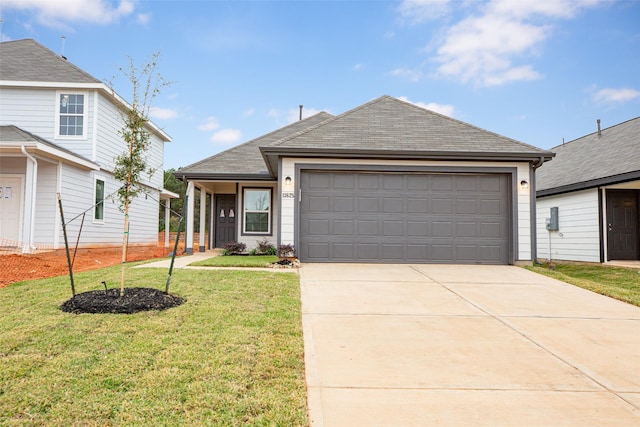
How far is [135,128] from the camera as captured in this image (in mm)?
4879

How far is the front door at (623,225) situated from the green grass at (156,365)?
11.5 meters

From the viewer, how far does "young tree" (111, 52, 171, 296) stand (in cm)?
486

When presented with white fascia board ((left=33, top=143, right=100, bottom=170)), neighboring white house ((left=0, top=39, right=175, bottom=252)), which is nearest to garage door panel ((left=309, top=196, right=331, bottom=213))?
neighboring white house ((left=0, top=39, right=175, bottom=252))

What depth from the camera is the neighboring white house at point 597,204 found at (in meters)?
11.5

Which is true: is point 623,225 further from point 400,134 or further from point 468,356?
point 468,356

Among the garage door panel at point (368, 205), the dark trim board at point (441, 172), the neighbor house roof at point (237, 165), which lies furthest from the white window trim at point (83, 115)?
the garage door panel at point (368, 205)

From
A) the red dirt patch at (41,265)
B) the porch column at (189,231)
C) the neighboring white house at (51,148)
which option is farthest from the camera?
the porch column at (189,231)

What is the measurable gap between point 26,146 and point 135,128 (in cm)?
724

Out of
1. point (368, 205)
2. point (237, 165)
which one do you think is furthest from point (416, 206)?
point (237, 165)

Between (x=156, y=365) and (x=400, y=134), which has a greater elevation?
(x=400, y=134)

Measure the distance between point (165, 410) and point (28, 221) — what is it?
35.3 ft

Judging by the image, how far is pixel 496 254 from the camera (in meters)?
9.23

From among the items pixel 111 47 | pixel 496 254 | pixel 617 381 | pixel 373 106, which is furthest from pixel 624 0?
pixel 111 47

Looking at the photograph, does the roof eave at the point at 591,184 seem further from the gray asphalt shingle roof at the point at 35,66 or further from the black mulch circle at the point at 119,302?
the gray asphalt shingle roof at the point at 35,66
